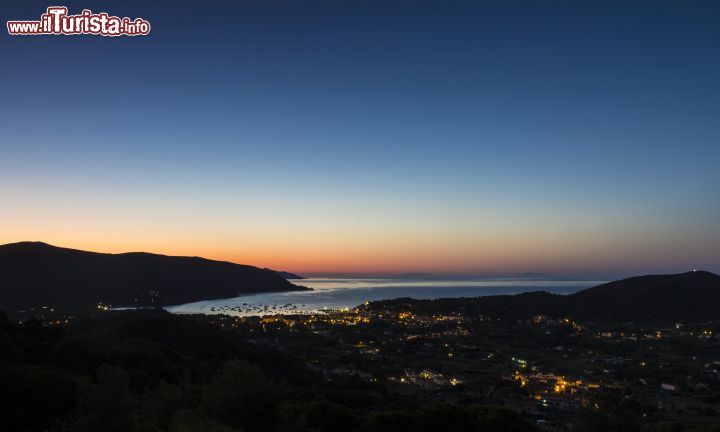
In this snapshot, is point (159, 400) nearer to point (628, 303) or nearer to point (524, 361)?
point (524, 361)

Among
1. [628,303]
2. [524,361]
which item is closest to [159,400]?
[524,361]

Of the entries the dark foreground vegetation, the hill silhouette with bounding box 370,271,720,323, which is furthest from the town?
the hill silhouette with bounding box 370,271,720,323

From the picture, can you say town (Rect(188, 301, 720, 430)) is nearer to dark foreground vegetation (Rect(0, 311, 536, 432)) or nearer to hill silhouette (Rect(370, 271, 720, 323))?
dark foreground vegetation (Rect(0, 311, 536, 432))

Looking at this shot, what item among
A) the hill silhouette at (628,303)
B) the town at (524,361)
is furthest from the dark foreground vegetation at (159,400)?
the hill silhouette at (628,303)

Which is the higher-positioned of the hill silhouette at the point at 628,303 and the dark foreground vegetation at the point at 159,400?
the dark foreground vegetation at the point at 159,400

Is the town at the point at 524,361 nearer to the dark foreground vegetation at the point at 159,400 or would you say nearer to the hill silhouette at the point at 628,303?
the dark foreground vegetation at the point at 159,400

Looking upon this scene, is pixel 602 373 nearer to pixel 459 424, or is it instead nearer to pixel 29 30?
pixel 459 424

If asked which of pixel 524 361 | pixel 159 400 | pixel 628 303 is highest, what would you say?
pixel 159 400
